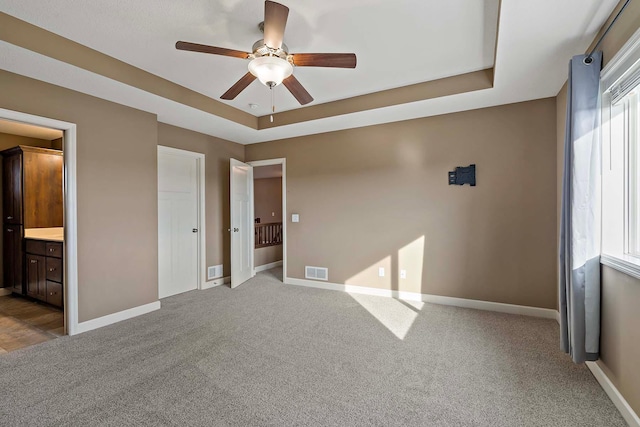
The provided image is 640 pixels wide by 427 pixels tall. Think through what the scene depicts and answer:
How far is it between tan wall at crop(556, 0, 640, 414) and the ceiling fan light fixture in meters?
2.07

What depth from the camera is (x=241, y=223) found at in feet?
16.9

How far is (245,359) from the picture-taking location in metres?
2.52

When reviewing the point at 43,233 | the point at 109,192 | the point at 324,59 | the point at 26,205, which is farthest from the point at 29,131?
the point at 324,59

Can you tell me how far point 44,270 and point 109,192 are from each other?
1.67m

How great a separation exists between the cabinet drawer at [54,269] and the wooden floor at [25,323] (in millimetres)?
428

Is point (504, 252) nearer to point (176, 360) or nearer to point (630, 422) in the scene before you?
point (630, 422)

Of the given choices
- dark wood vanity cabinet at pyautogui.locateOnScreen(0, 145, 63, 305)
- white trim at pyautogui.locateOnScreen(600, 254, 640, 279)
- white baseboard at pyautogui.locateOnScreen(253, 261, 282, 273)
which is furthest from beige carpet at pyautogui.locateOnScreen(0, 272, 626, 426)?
white baseboard at pyautogui.locateOnScreen(253, 261, 282, 273)

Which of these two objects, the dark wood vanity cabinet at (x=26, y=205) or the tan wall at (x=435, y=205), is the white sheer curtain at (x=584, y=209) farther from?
the dark wood vanity cabinet at (x=26, y=205)

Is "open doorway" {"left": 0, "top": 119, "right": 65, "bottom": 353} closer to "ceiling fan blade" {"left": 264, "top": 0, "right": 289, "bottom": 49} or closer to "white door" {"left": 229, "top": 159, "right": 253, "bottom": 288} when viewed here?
"white door" {"left": 229, "top": 159, "right": 253, "bottom": 288}

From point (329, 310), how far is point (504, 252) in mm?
2194

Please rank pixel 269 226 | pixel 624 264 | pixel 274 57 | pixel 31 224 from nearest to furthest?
pixel 624 264 → pixel 274 57 → pixel 31 224 → pixel 269 226

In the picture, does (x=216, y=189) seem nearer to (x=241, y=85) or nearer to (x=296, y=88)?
(x=241, y=85)

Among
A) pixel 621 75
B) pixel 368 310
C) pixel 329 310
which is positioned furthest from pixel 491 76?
pixel 329 310

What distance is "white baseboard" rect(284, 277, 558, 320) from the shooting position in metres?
3.46
